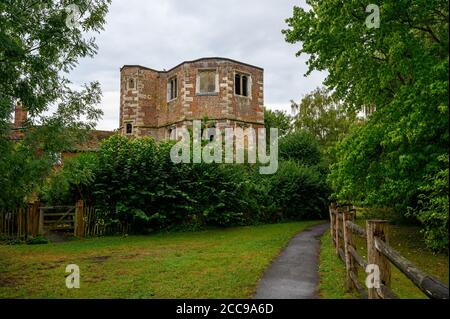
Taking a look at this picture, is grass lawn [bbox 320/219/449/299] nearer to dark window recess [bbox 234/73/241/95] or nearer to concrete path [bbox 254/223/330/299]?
concrete path [bbox 254/223/330/299]

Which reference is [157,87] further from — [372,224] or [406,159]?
[372,224]

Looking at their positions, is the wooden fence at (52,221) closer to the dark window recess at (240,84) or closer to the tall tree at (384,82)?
the tall tree at (384,82)

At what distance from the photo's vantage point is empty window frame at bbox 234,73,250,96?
1252 inches

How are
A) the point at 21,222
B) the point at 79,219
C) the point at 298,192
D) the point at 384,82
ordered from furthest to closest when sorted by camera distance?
the point at 298,192 < the point at 79,219 < the point at 21,222 < the point at 384,82

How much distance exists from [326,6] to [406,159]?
238 inches

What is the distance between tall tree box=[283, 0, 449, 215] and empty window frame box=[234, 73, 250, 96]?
15.9 m

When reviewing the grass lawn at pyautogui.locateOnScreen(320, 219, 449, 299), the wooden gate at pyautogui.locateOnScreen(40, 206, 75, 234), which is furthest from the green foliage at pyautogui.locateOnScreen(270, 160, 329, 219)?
the wooden gate at pyautogui.locateOnScreen(40, 206, 75, 234)

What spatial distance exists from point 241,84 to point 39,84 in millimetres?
23551

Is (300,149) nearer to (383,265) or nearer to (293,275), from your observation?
(293,275)

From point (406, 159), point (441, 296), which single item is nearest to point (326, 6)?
point (406, 159)

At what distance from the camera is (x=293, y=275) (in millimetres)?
9023

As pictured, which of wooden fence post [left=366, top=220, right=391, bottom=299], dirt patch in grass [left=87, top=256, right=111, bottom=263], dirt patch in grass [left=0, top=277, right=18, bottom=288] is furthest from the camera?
dirt patch in grass [left=87, top=256, right=111, bottom=263]

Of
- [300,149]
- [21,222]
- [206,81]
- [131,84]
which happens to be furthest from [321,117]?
[21,222]

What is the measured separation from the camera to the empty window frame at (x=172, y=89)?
3291 cm
